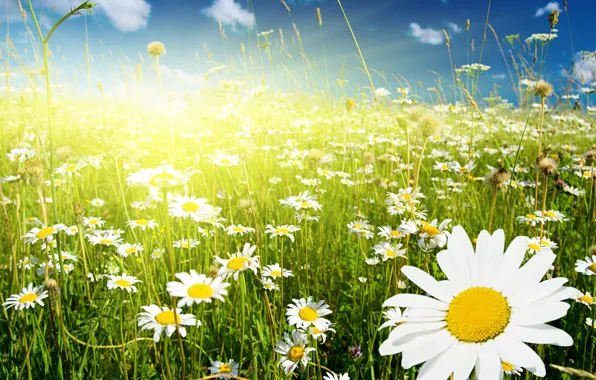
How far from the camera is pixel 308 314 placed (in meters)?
1.20

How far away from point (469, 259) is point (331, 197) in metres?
2.27

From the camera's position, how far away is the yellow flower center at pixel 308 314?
118 centimetres

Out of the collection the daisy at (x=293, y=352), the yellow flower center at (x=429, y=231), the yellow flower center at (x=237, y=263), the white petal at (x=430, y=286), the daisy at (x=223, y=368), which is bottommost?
the daisy at (x=223, y=368)

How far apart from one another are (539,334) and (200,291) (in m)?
0.54

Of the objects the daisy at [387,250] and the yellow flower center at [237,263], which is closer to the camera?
the yellow flower center at [237,263]

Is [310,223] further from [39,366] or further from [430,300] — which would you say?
[430,300]

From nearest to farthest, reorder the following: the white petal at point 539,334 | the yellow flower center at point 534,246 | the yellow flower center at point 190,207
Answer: the white petal at point 539,334, the yellow flower center at point 190,207, the yellow flower center at point 534,246

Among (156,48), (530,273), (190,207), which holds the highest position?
(156,48)

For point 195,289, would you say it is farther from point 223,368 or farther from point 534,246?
point 534,246

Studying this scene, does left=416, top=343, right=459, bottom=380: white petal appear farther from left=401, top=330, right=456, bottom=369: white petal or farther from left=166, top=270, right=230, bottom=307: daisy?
left=166, top=270, right=230, bottom=307: daisy

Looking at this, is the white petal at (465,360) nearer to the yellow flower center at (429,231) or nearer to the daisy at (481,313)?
the daisy at (481,313)

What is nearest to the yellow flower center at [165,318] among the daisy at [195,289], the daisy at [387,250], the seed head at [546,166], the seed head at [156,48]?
the daisy at [195,289]

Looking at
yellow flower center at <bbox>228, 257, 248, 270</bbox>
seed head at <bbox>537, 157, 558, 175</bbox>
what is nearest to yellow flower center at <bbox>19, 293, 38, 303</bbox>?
yellow flower center at <bbox>228, 257, 248, 270</bbox>

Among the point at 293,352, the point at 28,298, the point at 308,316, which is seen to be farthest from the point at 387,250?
the point at 28,298
